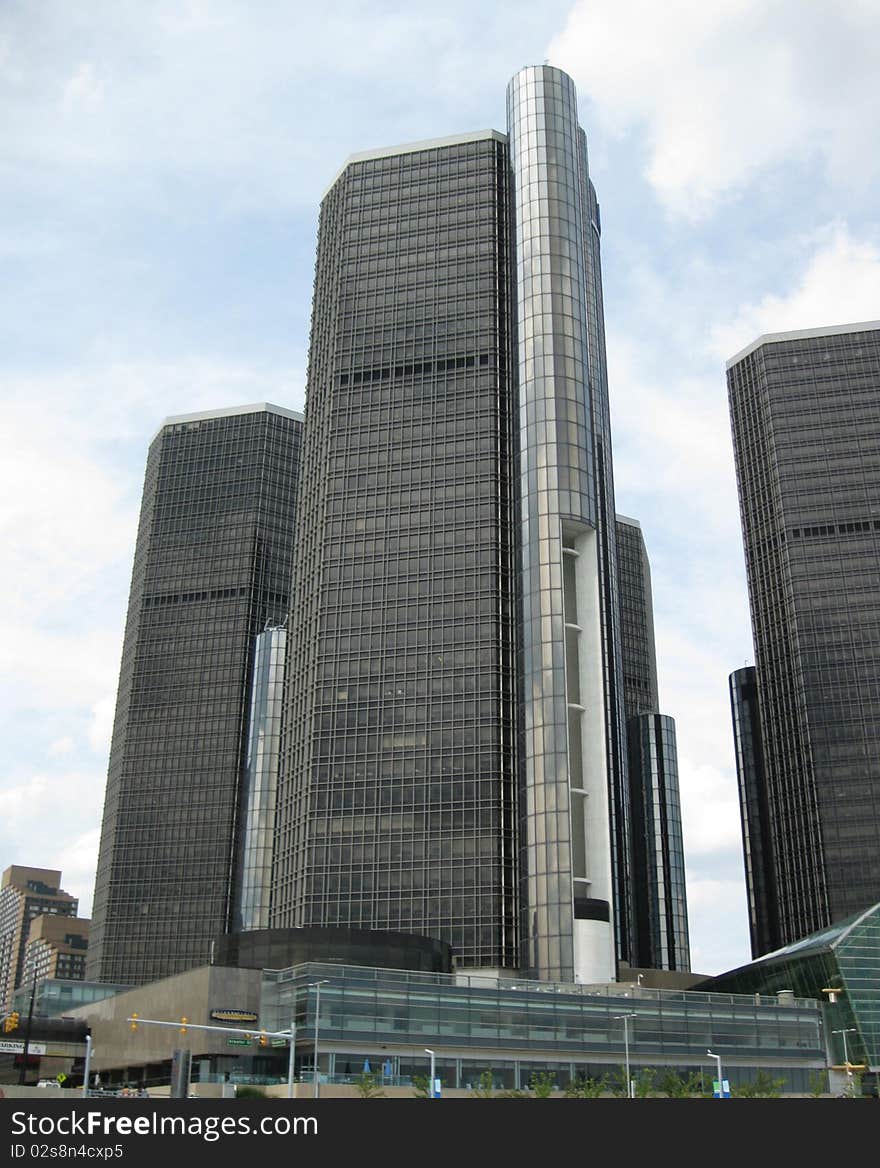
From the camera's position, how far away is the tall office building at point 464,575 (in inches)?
5842

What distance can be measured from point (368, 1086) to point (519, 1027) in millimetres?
26538

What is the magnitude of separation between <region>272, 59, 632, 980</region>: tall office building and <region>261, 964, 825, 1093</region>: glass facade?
2411 centimetres

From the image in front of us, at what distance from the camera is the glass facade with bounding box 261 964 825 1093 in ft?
330

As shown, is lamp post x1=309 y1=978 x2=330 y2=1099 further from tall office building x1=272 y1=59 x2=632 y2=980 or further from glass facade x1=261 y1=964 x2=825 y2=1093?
tall office building x1=272 y1=59 x2=632 y2=980

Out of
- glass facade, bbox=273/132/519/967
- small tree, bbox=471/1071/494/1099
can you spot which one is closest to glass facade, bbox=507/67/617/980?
glass facade, bbox=273/132/519/967

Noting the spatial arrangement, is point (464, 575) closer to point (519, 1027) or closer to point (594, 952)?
point (594, 952)

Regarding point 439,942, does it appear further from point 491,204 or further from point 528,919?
point 491,204

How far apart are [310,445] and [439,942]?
81.1m

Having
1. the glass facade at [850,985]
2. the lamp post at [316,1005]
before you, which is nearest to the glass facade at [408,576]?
the glass facade at [850,985]

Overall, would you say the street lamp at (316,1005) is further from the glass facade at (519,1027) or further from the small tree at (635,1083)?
the small tree at (635,1083)

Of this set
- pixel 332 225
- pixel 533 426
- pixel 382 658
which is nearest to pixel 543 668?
pixel 382 658

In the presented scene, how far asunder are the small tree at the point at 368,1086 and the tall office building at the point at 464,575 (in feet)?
154

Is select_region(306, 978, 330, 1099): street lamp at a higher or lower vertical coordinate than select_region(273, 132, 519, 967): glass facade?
lower

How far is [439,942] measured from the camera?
436 feet
